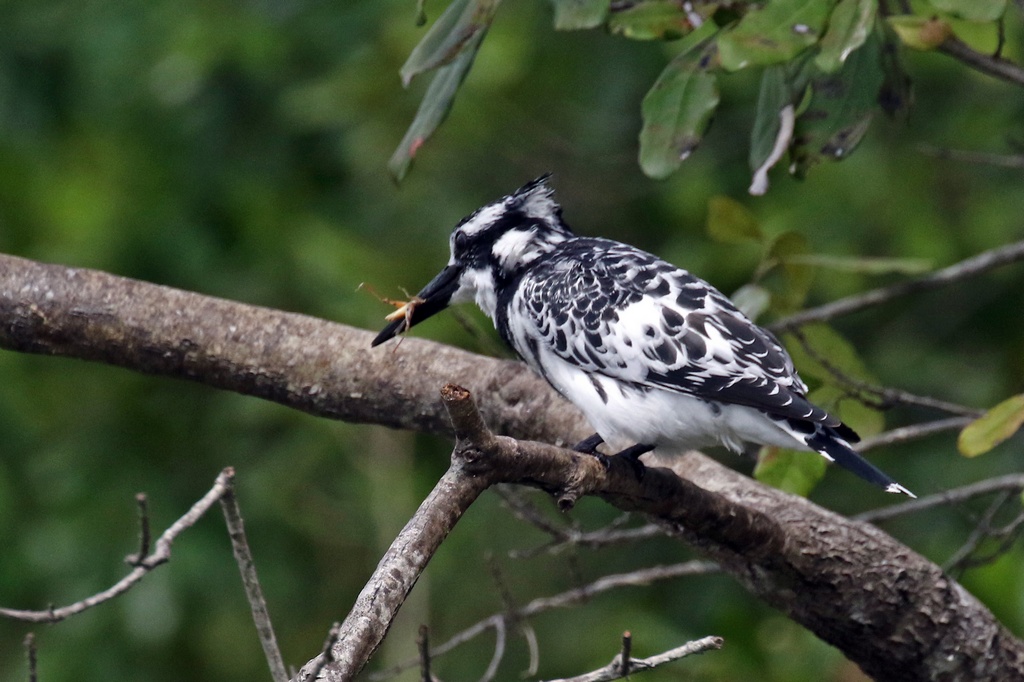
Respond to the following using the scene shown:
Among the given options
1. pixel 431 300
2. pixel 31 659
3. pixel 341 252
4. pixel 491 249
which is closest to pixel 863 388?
pixel 491 249

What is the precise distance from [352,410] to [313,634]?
2.53m

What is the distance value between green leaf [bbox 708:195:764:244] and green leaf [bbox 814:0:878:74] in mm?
998

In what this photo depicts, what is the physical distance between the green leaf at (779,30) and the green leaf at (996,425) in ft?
2.92

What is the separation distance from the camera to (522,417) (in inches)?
131

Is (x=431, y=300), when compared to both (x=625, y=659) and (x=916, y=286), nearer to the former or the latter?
(x=916, y=286)

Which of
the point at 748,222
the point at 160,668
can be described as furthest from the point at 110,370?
the point at 748,222

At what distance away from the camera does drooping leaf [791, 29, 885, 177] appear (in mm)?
2797

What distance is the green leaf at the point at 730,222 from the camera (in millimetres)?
3467

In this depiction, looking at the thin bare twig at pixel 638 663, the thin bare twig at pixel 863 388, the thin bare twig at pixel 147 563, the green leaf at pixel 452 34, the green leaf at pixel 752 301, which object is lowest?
the thin bare twig at pixel 638 663

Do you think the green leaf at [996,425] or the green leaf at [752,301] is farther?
the green leaf at [752,301]

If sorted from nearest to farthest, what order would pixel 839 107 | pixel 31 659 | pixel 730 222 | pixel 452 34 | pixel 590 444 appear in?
1. pixel 31 659
2. pixel 452 34
3. pixel 839 107
4. pixel 590 444
5. pixel 730 222

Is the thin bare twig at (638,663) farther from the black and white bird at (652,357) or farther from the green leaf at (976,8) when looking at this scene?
the green leaf at (976,8)

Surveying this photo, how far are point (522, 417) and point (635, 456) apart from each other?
403 mm

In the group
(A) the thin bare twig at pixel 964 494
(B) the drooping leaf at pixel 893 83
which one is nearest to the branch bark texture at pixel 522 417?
(A) the thin bare twig at pixel 964 494
